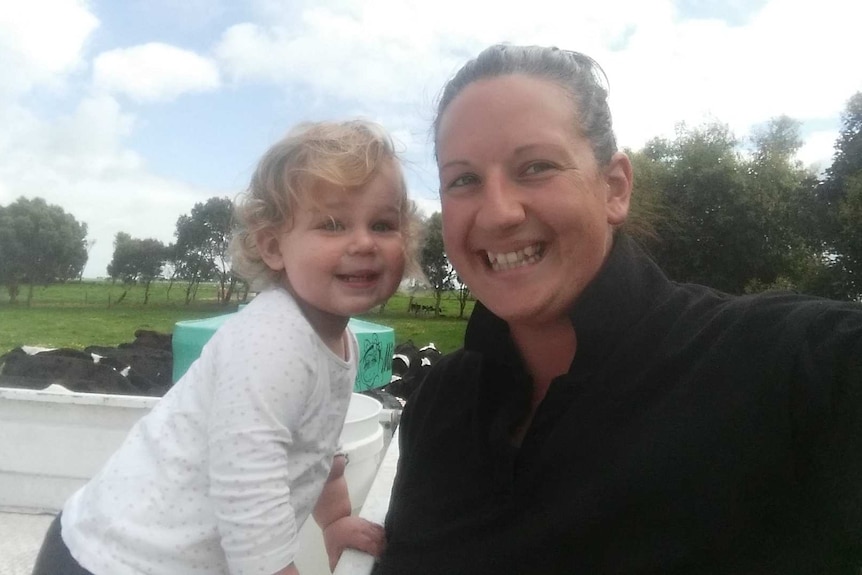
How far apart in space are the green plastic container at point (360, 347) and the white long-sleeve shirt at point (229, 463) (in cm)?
119

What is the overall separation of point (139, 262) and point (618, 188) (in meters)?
4.64

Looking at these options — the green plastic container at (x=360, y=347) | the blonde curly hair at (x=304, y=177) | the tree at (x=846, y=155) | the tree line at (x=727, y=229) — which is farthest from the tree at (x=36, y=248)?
the tree at (x=846, y=155)

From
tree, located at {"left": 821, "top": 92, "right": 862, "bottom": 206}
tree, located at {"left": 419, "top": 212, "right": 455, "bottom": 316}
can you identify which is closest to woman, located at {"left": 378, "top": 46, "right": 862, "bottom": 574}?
tree, located at {"left": 419, "top": 212, "right": 455, "bottom": 316}

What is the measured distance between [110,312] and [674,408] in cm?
519

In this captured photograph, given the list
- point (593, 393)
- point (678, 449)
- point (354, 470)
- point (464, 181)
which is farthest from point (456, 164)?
point (354, 470)

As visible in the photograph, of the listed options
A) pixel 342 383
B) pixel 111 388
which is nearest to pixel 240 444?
pixel 342 383

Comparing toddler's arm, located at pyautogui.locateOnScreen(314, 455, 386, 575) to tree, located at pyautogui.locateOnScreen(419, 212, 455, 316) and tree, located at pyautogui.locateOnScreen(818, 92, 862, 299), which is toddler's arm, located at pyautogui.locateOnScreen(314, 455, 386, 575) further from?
tree, located at pyautogui.locateOnScreen(818, 92, 862, 299)

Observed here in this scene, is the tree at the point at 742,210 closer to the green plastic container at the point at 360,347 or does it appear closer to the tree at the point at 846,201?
the tree at the point at 846,201

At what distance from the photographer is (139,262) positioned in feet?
16.3

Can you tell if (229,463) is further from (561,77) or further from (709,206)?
(709,206)

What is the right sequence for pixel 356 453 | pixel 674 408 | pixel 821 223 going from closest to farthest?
pixel 674 408 → pixel 356 453 → pixel 821 223

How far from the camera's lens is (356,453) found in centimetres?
185

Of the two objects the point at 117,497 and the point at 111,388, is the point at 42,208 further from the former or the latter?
the point at 117,497

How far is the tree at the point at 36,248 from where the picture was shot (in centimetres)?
443
